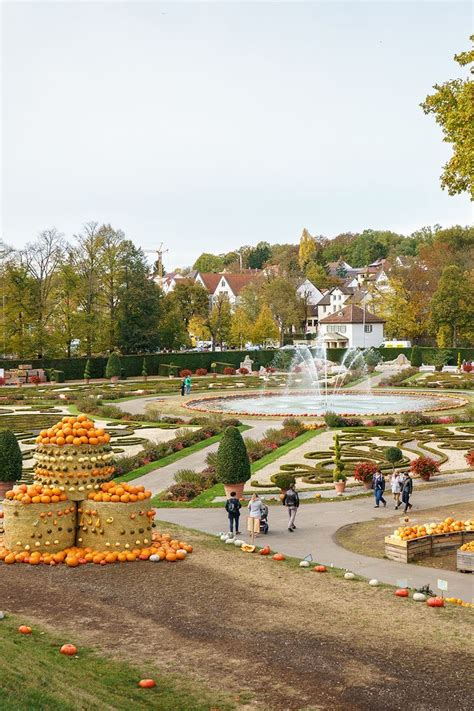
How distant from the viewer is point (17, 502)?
17.6 meters

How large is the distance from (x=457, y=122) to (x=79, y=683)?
20156mm

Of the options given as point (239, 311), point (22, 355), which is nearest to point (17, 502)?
point (22, 355)

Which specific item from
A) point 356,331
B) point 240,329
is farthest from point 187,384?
point 356,331

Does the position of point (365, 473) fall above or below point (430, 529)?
above

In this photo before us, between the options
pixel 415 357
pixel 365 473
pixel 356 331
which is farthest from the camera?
pixel 356 331

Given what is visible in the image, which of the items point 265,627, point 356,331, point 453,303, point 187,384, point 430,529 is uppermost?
point 453,303

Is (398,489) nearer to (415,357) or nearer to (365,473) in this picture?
(365,473)

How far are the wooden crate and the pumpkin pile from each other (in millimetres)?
1275

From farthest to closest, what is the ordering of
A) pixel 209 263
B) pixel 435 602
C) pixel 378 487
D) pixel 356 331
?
pixel 209 263 < pixel 356 331 < pixel 378 487 < pixel 435 602

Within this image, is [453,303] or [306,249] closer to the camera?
[453,303]

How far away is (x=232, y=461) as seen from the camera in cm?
2469

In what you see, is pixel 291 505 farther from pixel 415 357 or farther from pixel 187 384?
pixel 415 357

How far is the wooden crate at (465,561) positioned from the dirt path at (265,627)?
9.38ft

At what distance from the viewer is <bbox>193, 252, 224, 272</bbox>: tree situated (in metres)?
193
